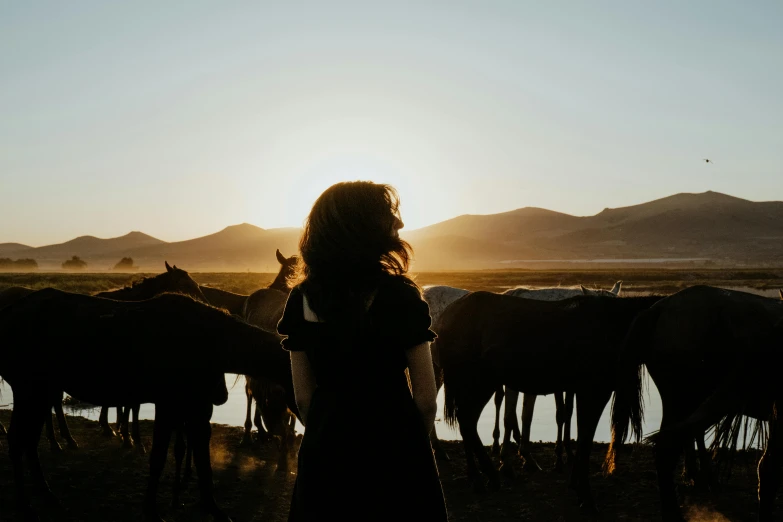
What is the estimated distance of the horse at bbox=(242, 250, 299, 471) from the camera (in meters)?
6.80

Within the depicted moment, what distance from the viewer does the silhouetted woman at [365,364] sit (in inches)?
87.1

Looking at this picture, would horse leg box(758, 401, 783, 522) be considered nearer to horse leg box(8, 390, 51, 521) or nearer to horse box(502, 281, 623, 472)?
horse box(502, 281, 623, 472)

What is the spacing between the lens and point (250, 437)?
29.0 feet

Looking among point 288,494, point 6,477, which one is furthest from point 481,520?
point 6,477

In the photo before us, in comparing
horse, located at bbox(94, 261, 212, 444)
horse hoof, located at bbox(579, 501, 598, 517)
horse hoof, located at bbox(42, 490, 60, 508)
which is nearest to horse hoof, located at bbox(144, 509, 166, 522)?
horse hoof, located at bbox(42, 490, 60, 508)

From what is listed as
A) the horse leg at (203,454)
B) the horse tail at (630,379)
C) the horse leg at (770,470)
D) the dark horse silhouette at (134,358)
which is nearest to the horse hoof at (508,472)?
the horse tail at (630,379)

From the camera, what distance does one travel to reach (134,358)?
18.9ft

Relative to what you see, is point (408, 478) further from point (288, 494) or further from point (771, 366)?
point (288, 494)

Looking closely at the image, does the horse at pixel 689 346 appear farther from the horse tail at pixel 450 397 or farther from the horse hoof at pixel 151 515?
the horse hoof at pixel 151 515

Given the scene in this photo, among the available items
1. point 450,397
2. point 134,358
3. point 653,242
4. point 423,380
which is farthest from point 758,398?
point 653,242

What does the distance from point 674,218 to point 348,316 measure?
646 ft

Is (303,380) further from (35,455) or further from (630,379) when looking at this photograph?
(35,455)

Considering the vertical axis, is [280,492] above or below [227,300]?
below

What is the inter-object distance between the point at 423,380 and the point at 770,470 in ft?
12.7
